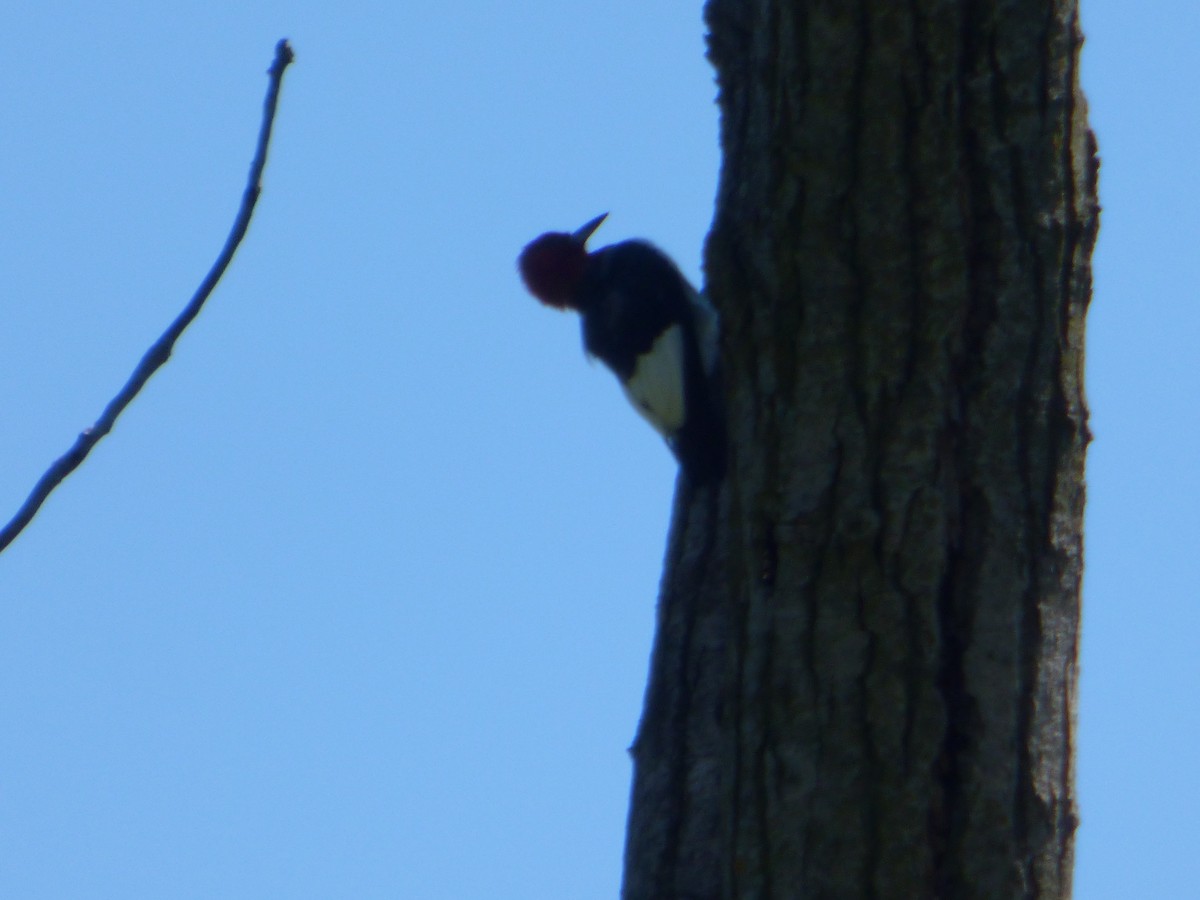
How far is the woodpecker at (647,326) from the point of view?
5078mm

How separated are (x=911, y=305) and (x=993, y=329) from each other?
12 cm

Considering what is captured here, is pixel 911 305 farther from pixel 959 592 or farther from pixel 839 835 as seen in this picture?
pixel 839 835

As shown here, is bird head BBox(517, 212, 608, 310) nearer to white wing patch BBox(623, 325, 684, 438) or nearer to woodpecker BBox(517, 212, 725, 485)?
woodpecker BBox(517, 212, 725, 485)

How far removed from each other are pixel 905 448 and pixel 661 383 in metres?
2.96

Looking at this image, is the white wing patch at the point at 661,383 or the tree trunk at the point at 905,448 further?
the white wing patch at the point at 661,383

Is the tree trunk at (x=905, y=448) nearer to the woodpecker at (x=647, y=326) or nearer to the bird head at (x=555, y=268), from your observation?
the woodpecker at (x=647, y=326)

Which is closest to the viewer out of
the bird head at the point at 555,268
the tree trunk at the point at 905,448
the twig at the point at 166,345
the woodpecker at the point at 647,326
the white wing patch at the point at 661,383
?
the twig at the point at 166,345

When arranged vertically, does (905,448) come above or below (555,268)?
below

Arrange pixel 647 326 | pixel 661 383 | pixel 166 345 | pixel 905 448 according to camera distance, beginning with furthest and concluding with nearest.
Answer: pixel 647 326 → pixel 661 383 → pixel 905 448 → pixel 166 345

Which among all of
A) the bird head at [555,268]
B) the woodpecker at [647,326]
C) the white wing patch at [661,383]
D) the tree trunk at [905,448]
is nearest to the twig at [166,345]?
the tree trunk at [905,448]

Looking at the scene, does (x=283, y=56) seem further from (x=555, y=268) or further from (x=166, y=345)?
(x=555, y=268)

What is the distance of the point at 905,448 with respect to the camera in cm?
242

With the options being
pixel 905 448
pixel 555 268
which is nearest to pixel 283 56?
pixel 905 448

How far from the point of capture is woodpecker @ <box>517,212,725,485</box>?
5078mm
